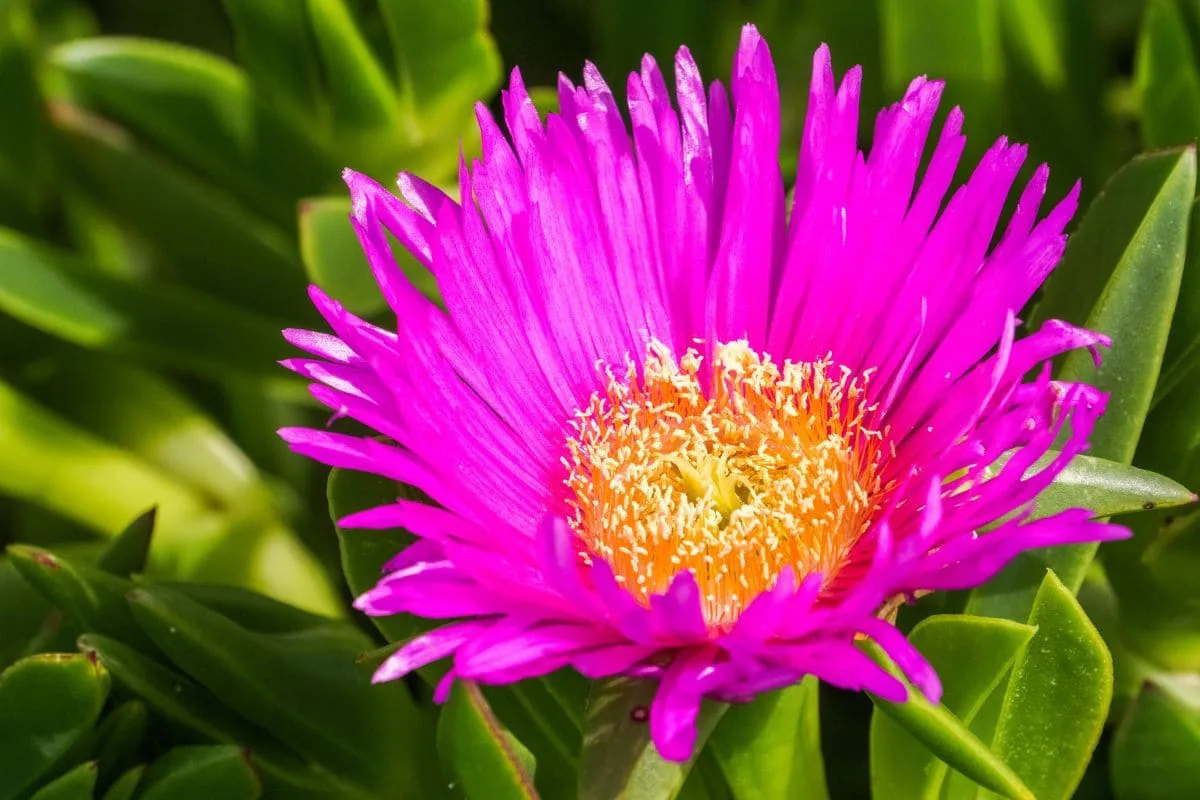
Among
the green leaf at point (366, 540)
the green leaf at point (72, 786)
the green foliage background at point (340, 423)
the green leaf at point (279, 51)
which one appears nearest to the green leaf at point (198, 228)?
the green foliage background at point (340, 423)

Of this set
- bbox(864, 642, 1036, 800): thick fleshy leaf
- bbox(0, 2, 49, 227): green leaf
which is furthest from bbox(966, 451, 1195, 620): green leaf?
bbox(0, 2, 49, 227): green leaf

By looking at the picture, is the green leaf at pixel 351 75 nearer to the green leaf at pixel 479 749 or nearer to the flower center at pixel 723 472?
the flower center at pixel 723 472

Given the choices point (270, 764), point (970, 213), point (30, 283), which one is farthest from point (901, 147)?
point (30, 283)

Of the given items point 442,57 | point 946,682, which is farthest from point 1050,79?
point 946,682

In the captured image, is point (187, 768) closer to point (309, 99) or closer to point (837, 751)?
point (837, 751)

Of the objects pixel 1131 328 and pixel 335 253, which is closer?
pixel 1131 328

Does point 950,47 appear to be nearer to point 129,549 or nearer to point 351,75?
point 351,75

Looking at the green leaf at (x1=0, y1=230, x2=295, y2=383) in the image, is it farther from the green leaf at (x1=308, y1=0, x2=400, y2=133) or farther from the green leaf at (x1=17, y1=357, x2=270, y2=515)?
the green leaf at (x1=308, y1=0, x2=400, y2=133)
